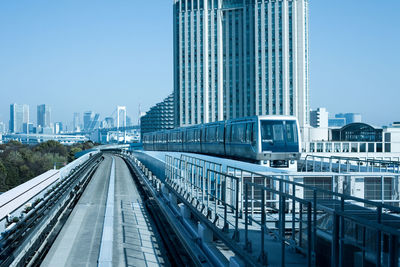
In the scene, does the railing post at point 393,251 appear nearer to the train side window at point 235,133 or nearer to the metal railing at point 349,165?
the metal railing at point 349,165

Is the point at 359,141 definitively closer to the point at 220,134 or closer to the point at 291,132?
the point at 220,134

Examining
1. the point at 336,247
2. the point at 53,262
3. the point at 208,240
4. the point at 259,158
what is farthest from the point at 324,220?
the point at 259,158

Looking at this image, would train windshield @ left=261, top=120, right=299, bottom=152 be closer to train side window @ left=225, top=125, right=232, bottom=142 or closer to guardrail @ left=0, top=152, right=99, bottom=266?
train side window @ left=225, top=125, right=232, bottom=142

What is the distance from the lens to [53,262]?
350 inches

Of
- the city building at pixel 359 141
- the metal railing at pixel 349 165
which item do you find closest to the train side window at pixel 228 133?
the metal railing at pixel 349 165

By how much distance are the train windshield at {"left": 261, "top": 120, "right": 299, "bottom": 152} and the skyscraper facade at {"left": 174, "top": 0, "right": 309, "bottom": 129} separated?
92757mm

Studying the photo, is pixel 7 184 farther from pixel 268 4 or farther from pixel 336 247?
pixel 268 4

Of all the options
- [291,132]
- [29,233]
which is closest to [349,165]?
[291,132]

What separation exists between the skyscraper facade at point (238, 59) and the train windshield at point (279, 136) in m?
92.8

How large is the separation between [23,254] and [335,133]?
80.5m

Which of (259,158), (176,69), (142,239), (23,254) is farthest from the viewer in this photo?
(176,69)

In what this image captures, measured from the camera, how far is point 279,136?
23047mm

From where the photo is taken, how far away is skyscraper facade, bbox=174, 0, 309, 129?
11556cm

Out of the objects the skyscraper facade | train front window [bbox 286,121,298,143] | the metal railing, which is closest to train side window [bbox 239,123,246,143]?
train front window [bbox 286,121,298,143]
